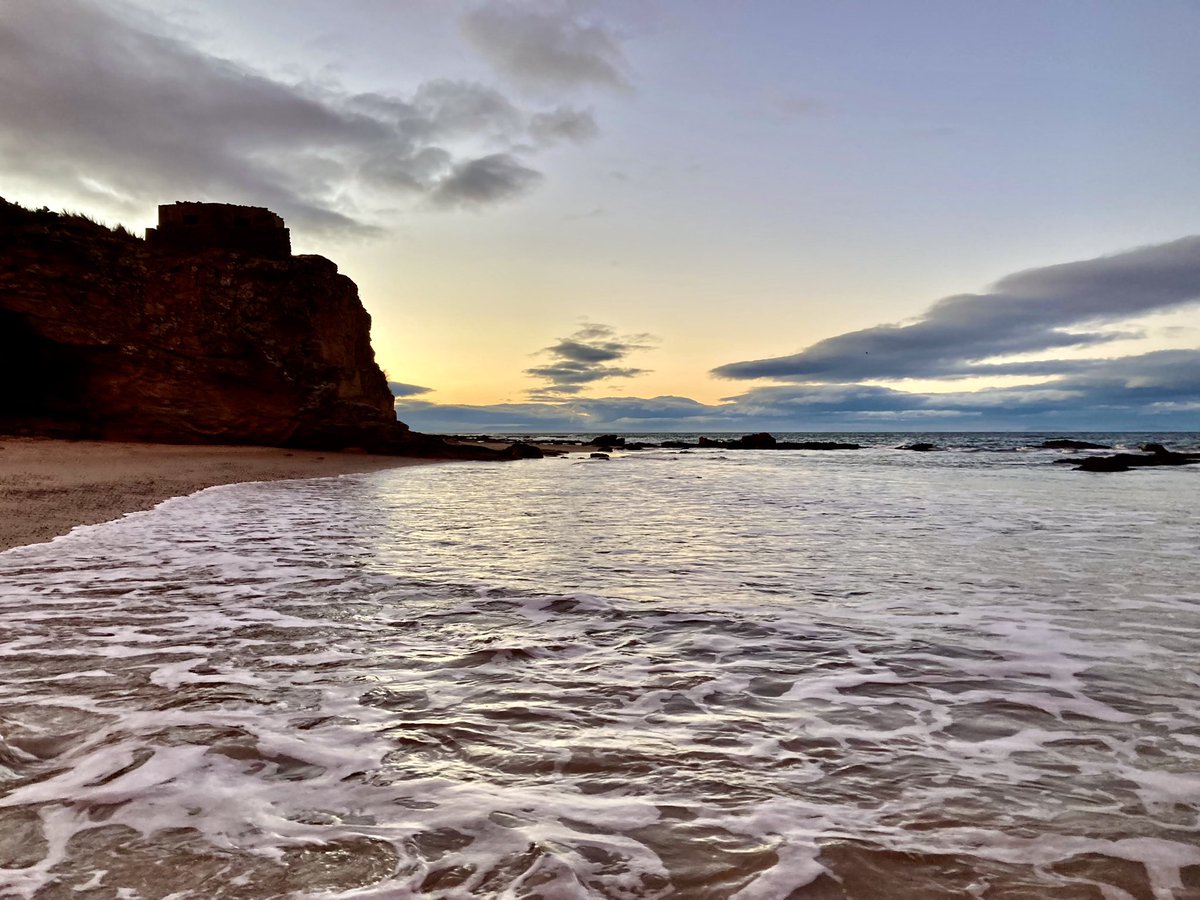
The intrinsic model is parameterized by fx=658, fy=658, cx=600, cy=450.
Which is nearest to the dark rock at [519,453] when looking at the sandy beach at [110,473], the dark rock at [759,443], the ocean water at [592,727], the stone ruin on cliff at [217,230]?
the sandy beach at [110,473]

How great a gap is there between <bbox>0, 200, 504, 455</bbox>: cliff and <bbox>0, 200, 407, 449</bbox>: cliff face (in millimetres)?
39

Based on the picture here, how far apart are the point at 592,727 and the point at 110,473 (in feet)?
51.5

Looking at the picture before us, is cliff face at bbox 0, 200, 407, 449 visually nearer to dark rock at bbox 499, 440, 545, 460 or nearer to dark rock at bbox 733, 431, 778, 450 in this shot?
dark rock at bbox 499, 440, 545, 460

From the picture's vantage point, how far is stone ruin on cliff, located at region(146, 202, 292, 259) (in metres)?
24.7

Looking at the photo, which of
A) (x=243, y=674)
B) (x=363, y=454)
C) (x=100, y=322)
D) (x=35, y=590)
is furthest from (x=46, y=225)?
(x=243, y=674)

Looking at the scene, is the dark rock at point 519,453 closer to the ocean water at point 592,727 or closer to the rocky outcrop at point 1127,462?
the rocky outcrop at point 1127,462

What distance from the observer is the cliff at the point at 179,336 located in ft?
68.3

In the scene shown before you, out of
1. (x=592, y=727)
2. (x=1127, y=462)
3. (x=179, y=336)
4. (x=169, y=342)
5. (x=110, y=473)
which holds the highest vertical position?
(x=179, y=336)

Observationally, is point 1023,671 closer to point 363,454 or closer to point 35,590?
point 35,590

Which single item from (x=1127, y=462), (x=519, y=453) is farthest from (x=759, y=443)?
(x=1127, y=462)

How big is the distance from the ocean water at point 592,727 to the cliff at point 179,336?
18.6 metres

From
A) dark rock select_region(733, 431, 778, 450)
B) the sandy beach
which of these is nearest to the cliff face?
the sandy beach

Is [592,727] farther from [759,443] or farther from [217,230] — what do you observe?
[759,443]

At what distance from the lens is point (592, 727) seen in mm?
2998
